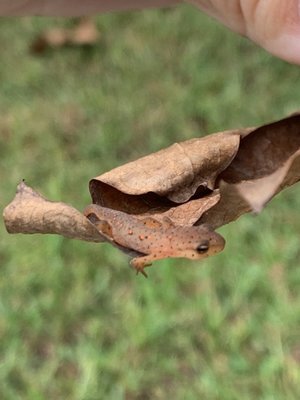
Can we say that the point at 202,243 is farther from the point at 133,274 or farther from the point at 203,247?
the point at 133,274

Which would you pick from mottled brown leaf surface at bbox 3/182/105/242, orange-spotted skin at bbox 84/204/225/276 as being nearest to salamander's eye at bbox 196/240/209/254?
orange-spotted skin at bbox 84/204/225/276

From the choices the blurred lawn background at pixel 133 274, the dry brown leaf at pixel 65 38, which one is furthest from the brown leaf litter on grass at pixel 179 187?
the dry brown leaf at pixel 65 38

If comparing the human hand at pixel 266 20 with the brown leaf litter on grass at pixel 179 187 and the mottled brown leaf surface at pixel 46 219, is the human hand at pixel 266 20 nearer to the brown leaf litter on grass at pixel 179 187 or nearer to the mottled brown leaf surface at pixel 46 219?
the brown leaf litter on grass at pixel 179 187

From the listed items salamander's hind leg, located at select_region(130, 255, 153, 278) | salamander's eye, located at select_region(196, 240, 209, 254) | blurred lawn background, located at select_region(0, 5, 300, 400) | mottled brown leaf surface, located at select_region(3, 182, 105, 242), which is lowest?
blurred lawn background, located at select_region(0, 5, 300, 400)

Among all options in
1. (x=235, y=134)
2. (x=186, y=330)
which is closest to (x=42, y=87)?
(x=186, y=330)

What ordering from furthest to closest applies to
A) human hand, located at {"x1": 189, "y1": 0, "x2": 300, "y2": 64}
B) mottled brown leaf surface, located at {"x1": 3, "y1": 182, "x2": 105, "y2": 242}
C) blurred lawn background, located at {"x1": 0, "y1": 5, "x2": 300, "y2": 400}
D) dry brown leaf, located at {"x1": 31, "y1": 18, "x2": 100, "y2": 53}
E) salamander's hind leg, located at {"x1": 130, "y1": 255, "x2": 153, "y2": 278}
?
dry brown leaf, located at {"x1": 31, "y1": 18, "x2": 100, "y2": 53}
blurred lawn background, located at {"x1": 0, "y1": 5, "x2": 300, "y2": 400}
human hand, located at {"x1": 189, "y1": 0, "x2": 300, "y2": 64}
salamander's hind leg, located at {"x1": 130, "y1": 255, "x2": 153, "y2": 278}
mottled brown leaf surface, located at {"x1": 3, "y1": 182, "x2": 105, "y2": 242}

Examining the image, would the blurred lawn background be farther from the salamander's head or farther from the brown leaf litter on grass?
the brown leaf litter on grass

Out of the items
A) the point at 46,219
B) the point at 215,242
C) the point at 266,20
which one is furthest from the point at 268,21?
the point at 46,219
